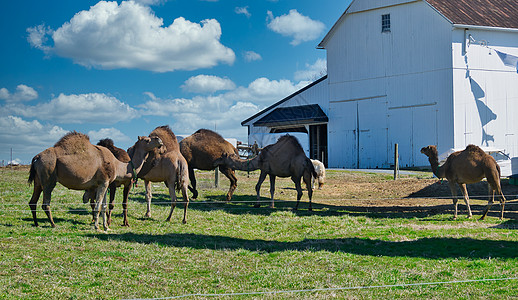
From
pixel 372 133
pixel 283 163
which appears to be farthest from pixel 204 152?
pixel 372 133

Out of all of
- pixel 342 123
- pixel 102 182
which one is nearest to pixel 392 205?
pixel 102 182

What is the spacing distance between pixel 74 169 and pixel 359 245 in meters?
6.07

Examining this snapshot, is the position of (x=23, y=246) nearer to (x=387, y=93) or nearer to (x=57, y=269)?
(x=57, y=269)

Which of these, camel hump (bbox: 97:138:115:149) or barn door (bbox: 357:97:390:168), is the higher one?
barn door (bbox: 357:97:390:168)

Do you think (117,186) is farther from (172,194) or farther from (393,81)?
(393,81)

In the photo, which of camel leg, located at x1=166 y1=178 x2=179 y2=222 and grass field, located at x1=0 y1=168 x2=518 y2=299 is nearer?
grass field, located at x1=0 y1=168 x2=518 y2=299

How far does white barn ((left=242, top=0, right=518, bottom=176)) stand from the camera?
34.9 m

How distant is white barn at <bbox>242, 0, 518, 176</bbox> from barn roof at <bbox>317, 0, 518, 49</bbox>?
9 cm

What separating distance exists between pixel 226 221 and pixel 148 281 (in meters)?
6.42

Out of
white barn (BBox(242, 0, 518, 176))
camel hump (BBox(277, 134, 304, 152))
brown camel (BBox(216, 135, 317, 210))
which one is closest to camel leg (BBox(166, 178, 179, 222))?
brown camel (BBox(216, 135, 317, 210))

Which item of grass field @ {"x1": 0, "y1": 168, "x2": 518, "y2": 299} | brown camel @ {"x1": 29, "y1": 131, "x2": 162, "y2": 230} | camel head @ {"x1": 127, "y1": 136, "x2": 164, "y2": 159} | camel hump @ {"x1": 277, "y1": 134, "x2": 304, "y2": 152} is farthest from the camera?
camel hump @ {"x1": 277, "y1": 134, "x2": 304, "y2": 152}

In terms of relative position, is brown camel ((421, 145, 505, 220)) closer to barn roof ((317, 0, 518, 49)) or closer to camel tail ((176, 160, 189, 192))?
camel tail ((176, 160, 189, 192))

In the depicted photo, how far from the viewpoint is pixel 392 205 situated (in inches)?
749

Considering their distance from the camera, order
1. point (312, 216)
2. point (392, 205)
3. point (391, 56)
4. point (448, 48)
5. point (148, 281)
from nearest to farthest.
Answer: point (148, 281) → point (312, 216) → point (392, 205) → point (448, 48) → point (391, 56)
